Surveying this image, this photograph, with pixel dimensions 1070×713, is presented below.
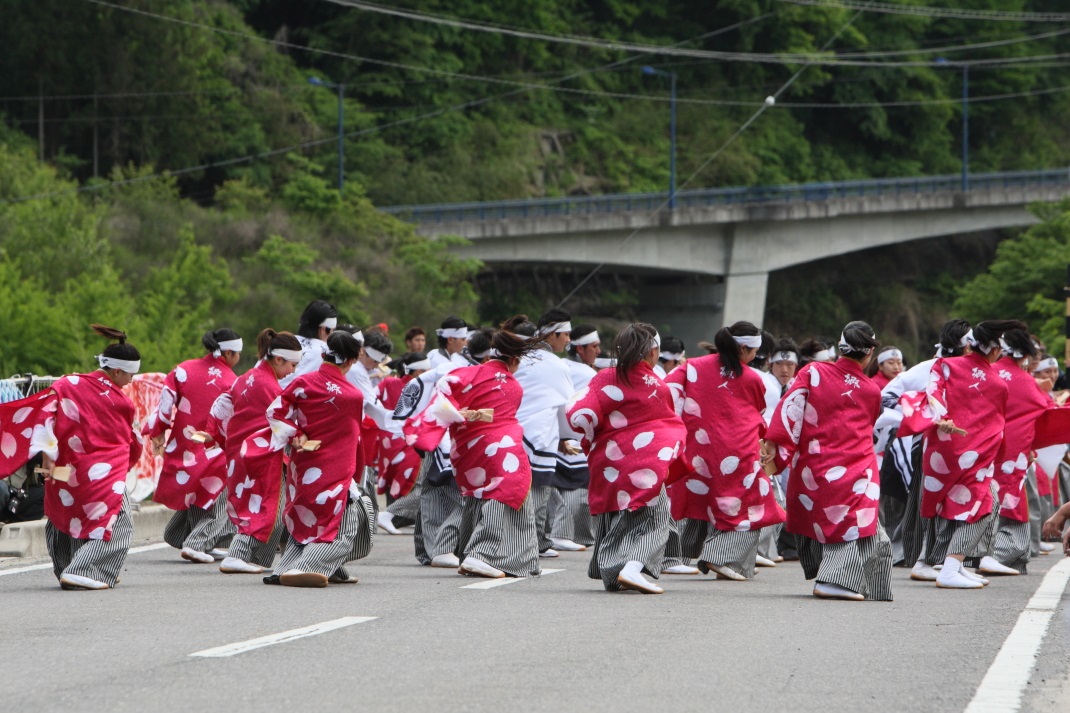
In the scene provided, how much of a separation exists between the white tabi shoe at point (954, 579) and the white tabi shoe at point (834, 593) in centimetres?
129

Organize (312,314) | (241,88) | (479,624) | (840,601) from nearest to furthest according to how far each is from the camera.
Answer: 1. (479,624)
2. (840,601)
3. (312,314)
4. (241,88)

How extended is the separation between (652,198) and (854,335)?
141ft

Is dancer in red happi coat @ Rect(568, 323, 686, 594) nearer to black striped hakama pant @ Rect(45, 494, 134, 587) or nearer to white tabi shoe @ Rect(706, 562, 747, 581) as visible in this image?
white tabi shoe @ Rect(706, 562, 747, 581)

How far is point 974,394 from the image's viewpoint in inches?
464

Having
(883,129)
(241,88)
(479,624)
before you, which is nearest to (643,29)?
(883,129)

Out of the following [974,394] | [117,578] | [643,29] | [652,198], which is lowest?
[117,578]

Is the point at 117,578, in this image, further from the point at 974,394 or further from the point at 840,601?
the point at 974,394

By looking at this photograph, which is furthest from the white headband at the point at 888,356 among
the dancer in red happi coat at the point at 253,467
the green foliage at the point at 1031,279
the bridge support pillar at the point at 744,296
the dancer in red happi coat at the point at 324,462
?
the bridge support pillar at the point at 744,296

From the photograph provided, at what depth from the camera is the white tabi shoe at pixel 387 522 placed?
17.0m

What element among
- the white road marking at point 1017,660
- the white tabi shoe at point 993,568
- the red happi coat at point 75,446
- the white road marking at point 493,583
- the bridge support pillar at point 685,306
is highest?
the bridge support pillar at point 685,306

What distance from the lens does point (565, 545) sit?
589 inches

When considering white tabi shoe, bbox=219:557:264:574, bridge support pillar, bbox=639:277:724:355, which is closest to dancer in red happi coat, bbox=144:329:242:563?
white tabi shoe, bbox=219:557:264:574

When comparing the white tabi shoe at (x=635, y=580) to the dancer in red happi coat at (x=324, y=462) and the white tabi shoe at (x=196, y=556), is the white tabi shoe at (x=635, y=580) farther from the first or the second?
the white tabi shoe at (x=196, y=556)

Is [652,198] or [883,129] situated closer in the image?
[652,198]
